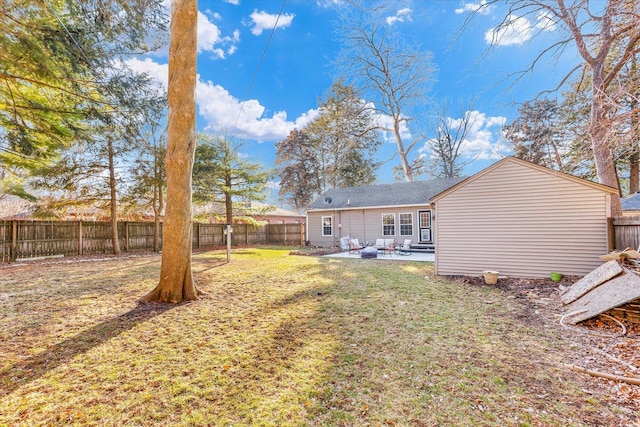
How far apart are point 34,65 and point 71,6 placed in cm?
141

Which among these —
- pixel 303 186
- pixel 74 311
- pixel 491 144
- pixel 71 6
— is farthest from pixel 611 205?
pixel 303 186

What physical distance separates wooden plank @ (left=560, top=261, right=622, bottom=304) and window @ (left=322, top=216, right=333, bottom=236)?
12668 mm

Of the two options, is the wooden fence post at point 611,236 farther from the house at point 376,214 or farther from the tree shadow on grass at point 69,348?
the tree shadow on grass at point 69,348

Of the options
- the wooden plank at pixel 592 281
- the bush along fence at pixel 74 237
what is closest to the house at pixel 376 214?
the bush along fence at pixel 74 237

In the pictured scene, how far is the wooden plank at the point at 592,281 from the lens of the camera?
457 cm

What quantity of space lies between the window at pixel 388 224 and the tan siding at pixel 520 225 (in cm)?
706

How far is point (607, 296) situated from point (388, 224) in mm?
11047

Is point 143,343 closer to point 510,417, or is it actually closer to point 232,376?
point 232,376

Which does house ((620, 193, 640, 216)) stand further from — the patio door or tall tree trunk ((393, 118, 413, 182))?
tall tree trunk ((393, 118, 413, 182))

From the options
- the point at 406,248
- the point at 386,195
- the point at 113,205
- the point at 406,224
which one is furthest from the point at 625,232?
the point at 113,205

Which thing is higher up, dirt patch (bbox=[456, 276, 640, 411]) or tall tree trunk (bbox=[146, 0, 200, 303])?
tall tree trunk (bbox=[146, 0, 200, 303])

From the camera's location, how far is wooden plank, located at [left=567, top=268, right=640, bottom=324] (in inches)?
152

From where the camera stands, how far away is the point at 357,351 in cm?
317

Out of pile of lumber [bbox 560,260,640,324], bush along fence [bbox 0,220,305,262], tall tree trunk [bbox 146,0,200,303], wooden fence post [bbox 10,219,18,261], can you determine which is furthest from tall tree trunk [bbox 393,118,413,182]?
wooden fence post [bbox 10,219,18,261]
